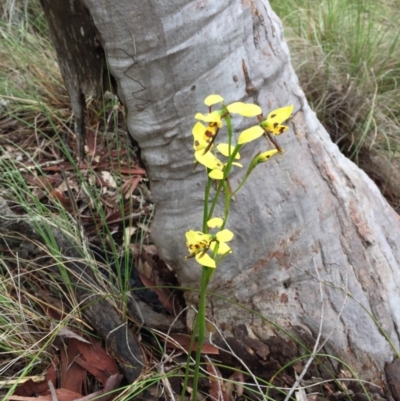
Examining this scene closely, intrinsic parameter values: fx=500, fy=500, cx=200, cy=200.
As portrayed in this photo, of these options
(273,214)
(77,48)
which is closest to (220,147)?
(273,214)

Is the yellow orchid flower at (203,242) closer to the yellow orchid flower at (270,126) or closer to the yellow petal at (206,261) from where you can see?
the yellow petal at (206,261)

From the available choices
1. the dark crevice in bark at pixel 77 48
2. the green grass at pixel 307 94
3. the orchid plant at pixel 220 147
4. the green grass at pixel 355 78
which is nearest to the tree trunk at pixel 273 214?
the dark crevice in bark at pixel 77 48

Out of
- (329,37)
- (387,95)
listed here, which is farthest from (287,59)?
(329,37)

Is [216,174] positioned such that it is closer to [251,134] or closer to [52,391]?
[251,134]

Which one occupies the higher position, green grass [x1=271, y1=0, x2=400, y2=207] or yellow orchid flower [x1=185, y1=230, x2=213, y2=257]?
yellow orchid flower [x1=185, y1=230, x2=213, y2=257]

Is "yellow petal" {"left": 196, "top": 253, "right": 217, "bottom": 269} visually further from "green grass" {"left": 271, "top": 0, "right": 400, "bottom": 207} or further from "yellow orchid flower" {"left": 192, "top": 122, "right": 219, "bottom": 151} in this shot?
"green grass" {"left": 271, "top": 0, "right": 400, "bottom": 207}

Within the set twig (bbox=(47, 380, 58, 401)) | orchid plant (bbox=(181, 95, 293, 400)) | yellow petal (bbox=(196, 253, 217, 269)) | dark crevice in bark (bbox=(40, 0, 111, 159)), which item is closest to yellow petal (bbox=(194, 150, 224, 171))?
orchid plant (bbox=(181, 95, 293, 400))

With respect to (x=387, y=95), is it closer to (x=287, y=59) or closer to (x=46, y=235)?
(x=287, y=59)
